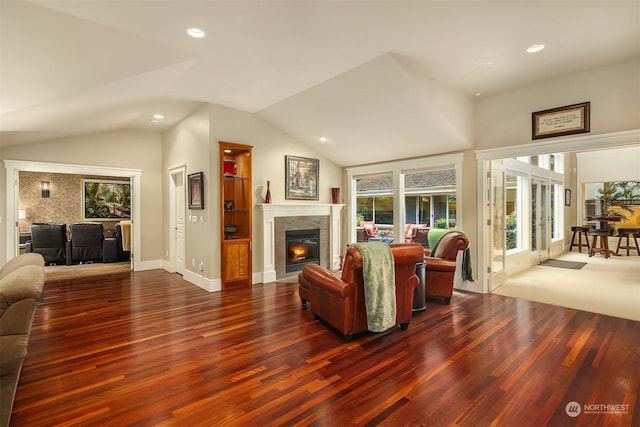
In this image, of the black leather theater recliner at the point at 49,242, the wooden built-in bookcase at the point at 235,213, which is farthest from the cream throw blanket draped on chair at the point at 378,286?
the black leather theater recliner at the point at 49,242

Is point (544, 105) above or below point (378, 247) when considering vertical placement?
above

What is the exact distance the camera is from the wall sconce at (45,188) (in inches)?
341

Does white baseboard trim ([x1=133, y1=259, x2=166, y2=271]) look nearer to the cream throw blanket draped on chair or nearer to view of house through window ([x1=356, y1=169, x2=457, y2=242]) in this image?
view of house through window ([x1=356, y1=169, x2=457, y2=242])

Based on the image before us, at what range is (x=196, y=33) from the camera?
3.00 metres

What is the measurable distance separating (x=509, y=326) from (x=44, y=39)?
524cm

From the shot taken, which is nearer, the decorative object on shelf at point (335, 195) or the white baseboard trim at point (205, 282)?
the white baseboard trim at point (205, 282)

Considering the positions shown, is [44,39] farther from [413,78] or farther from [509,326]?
[509,326]

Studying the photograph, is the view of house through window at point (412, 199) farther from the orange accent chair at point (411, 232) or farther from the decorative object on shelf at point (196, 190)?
the decorative object on shelf at point (196, 190)

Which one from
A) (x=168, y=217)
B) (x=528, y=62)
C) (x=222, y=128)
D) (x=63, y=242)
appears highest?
(x=528, y=62)

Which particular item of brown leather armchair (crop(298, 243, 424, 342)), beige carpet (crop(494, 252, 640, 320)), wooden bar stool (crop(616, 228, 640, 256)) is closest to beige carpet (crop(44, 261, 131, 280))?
brown leather armchair (crop(298, 243, 424, 342))

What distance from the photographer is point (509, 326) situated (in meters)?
3.54

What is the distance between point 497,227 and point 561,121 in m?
1.91

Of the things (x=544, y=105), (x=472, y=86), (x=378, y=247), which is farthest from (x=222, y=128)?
(x=544, y=105)

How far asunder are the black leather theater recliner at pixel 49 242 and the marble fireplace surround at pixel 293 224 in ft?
16.1
